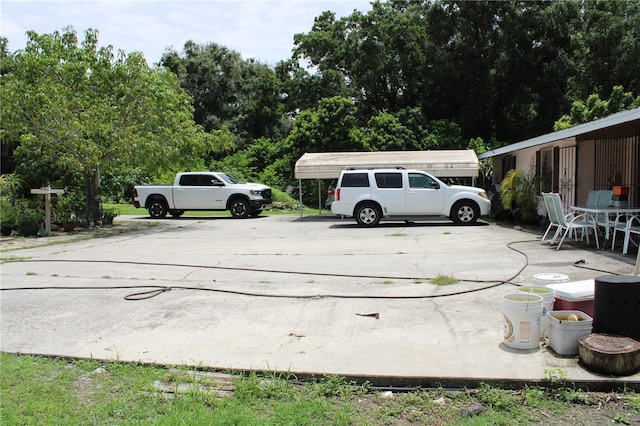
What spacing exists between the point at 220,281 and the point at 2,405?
4.21 m

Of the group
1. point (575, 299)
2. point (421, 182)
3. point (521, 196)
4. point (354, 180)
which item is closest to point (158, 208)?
point (354, 180)

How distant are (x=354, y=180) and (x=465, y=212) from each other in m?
3.45

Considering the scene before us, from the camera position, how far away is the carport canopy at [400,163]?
18703 mm

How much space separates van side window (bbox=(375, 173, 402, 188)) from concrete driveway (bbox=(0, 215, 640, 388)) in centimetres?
425

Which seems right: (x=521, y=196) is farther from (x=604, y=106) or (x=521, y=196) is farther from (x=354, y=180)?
(x=604, y=106)

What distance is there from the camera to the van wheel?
52.9 feet

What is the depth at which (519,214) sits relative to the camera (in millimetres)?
16062

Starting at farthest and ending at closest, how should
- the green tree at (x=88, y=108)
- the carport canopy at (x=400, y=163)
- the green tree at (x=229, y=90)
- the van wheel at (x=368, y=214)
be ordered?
the green tree at (x=229, y=90) < the carport canopy at (x=400, y=163) < the van wheel at (x=368, y=214) < the green tree at (x=88, y=108)

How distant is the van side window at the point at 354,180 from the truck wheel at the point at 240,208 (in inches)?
243

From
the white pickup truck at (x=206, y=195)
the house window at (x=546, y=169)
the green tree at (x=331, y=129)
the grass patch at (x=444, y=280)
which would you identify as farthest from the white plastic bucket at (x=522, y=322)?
the green tree at (x=331, y=129)

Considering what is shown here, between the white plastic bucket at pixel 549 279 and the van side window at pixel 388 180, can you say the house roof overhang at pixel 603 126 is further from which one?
the white plastic bucket at pixel 549 279

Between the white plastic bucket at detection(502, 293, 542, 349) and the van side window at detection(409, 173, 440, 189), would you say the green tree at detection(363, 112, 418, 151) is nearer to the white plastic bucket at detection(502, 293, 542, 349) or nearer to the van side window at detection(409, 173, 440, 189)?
the van side window at detection(409, 173, 440, 189)

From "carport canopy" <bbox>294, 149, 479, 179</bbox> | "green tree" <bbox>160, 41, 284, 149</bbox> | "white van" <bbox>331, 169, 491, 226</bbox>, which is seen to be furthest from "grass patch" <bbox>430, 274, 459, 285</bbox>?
"green tree" <bbox>160, 41, 284, 149</bbox>

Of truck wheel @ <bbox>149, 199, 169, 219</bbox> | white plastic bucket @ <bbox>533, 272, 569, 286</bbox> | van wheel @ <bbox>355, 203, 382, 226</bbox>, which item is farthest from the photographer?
truck wheel @ <bbox>149, 199, 169, 219</bbox>
